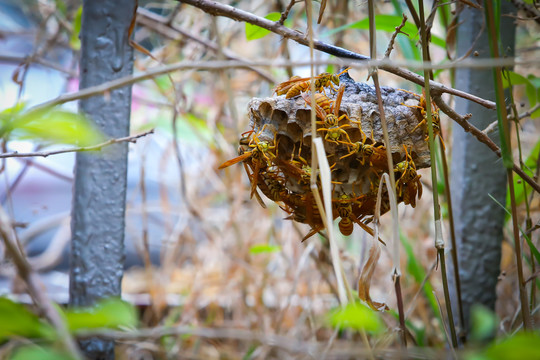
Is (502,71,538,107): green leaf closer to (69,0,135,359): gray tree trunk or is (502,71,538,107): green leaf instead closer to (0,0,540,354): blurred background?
(0,0,540,354): blurred background

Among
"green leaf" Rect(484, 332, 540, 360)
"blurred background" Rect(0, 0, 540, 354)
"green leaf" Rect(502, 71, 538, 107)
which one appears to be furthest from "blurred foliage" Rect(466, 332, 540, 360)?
"blurred background" Rect(0, 0, 540, 354)

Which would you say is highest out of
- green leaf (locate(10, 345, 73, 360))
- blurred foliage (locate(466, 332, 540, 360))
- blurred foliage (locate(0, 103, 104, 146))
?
blurred foliage (locate(0, 103, 104, 146))

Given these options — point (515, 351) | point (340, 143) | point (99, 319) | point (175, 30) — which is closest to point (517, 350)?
point (515, 351)

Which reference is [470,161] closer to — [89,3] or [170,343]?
[89,3]

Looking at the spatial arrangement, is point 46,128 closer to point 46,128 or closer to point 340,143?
point 46,128

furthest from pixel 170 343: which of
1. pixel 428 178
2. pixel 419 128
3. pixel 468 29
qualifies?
pixel 468 29

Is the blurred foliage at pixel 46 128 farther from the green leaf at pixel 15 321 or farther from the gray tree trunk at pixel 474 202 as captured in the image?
the gray tree trunk at pixel 474 202

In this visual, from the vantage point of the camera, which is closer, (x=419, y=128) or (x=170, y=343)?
(x=419, y=128)
